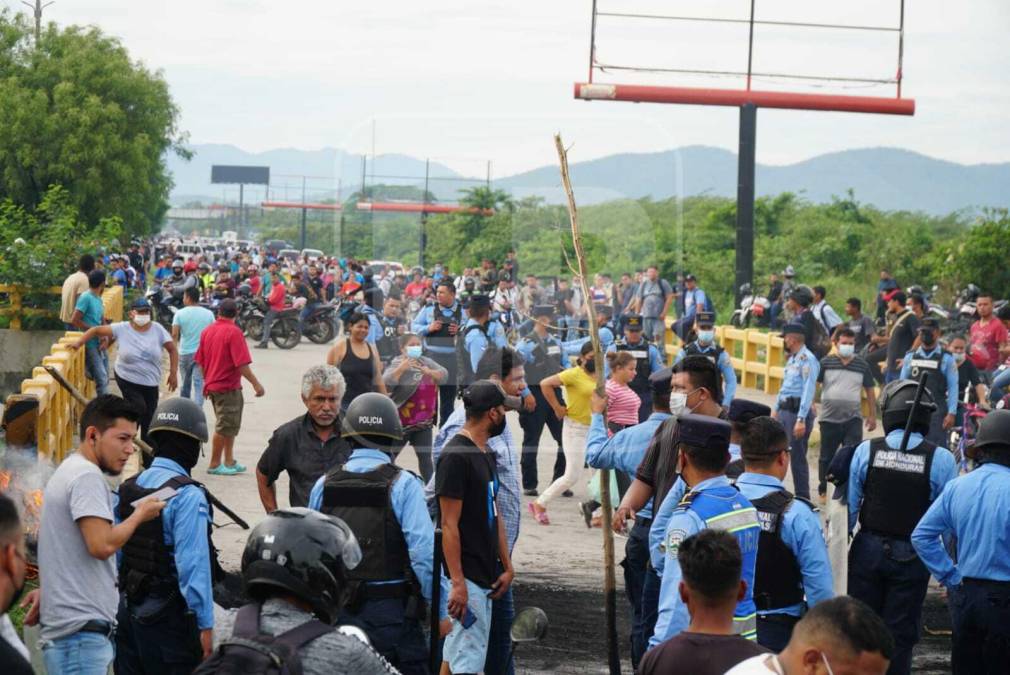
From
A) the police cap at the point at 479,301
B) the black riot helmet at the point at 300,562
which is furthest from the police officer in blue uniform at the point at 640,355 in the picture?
the black riot helmet at the point at 300,562

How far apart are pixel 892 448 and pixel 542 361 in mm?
3375

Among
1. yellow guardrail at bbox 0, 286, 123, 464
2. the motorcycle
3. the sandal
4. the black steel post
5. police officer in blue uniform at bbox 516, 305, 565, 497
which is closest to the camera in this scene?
police officer in blue uniform at bbox 516, 305, 565, 497

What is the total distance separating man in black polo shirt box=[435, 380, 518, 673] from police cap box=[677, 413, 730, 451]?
4.04 feet

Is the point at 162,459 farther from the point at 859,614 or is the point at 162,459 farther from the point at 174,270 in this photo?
the point at 174,270

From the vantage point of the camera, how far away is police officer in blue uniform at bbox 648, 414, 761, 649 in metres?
4.84

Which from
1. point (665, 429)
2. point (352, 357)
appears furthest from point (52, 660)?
point (352, 357)

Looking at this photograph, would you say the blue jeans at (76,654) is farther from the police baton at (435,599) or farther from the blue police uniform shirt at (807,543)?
the blue police uniform shirt at (807,543)

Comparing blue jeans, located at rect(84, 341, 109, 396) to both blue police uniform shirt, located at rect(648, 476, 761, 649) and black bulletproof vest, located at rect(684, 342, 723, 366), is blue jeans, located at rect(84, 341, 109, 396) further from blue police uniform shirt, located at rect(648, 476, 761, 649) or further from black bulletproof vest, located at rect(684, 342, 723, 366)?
blue police uniform shirt, located at rect(648, 476, 761, 649)

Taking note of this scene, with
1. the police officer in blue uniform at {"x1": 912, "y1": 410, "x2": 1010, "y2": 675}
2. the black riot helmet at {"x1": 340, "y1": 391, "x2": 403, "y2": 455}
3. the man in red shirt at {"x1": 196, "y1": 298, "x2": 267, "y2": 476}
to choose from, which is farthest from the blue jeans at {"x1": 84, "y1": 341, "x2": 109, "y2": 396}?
the police officer in blue uniform at {"x1": 912, "y1": 410, "x2": 1010, "y2": 675}

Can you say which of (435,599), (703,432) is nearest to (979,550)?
(703,432)

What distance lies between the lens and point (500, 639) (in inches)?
249

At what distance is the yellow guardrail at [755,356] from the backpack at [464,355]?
39.8ft

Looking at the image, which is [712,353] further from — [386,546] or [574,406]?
A: [386,546]

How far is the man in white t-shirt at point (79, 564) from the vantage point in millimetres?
4836
